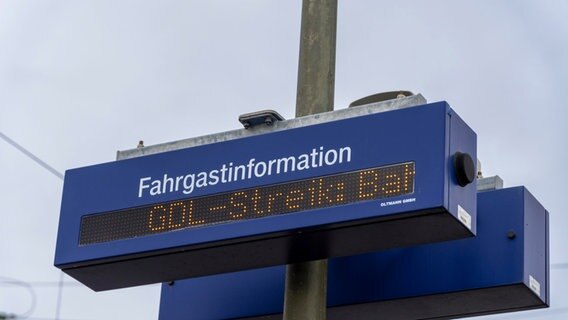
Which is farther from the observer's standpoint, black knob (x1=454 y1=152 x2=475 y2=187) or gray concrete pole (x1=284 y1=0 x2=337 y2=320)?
gray concrete pole (x1=284 y1=0 x2=337 y2=320)

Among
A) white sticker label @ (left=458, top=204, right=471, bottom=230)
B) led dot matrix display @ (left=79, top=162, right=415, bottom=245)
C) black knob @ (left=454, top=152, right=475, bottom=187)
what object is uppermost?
black knob @ (left=454, top=152, right=475, bottom=187)

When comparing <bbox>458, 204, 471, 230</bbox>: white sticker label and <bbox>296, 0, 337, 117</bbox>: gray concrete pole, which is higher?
<bbox>296, 0, 337, 117</bbox>: gray concrete pole

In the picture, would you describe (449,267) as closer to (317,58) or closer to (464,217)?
(464,217)

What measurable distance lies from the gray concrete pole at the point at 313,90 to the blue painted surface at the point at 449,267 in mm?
1208

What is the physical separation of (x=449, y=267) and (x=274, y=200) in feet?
6.02

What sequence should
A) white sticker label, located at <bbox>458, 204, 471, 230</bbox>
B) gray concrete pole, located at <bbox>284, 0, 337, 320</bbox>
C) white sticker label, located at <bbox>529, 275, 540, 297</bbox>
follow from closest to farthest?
white sticker label, located at <bbox>458, 204, 471, 230</bbox> → gray concrete pole, located at <bbox>284, 0, 337, 320</bbox> → white sticker label, located at <bbox>529, 275, 540, 297</bbox>

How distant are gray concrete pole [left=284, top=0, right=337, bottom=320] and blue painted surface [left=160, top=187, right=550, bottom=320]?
3.96 feet

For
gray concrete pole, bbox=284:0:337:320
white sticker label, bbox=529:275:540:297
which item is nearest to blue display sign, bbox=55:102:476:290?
gray concrete pole, bbox=284:0:337:320

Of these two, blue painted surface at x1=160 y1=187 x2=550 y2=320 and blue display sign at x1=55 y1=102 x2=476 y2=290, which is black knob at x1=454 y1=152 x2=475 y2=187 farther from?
blue painted surface at x1=160 y1=187 x2=550 y2=320

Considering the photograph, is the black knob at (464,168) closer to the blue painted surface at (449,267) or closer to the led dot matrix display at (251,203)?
the led dot matrix display at (251,203)

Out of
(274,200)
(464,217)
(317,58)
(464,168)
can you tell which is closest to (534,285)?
(464,217)

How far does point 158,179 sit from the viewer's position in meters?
10.5

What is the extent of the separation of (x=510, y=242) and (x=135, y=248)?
2858 millimetres

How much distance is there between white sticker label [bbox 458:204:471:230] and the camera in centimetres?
937
